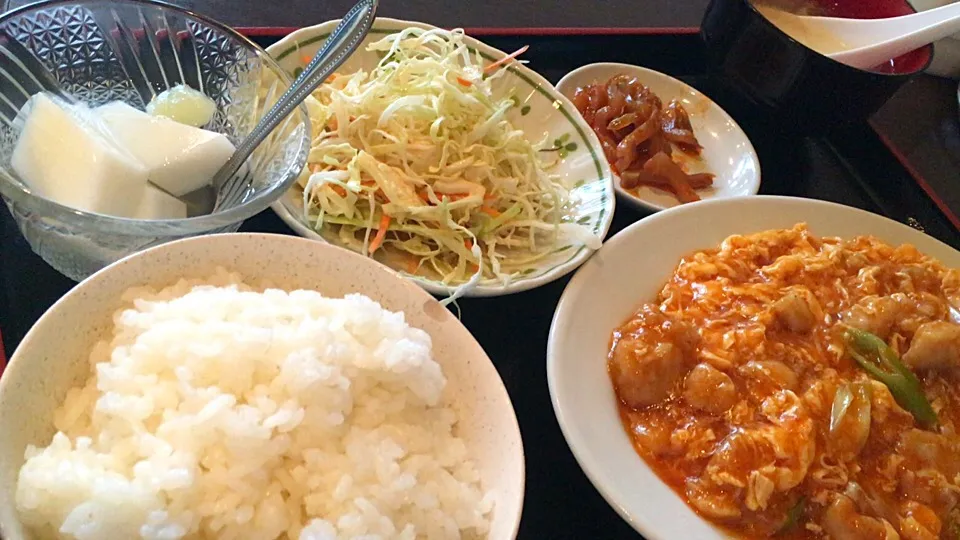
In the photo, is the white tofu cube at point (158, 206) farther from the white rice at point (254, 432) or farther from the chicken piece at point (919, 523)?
the chicken piece at point (919, 523)

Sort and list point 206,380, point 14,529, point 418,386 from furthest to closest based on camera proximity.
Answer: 1. point 418,386
2. point 206,380
3. point 14,529

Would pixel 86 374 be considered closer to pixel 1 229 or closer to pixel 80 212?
pixel 80 212

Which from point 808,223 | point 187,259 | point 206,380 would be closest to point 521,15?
point 808,223

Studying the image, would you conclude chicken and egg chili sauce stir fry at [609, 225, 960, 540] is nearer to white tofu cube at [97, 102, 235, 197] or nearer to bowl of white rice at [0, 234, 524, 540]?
bowl of white rice at [0, 234, 524, 540]

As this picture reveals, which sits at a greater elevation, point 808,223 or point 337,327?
point 337,327

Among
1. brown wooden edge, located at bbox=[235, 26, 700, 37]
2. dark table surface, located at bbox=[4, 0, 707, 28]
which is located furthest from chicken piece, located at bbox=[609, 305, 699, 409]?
dark table surface, located at bbox=[4, 0, 707, 28]

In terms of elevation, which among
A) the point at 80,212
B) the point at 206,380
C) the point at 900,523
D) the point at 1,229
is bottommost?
the point at 900,523

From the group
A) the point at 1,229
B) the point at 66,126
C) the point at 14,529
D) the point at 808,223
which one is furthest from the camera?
the point at 808,223

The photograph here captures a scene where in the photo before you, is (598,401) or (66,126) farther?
(598,401)

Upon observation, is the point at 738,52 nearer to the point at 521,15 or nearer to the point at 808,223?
the point at 808,223

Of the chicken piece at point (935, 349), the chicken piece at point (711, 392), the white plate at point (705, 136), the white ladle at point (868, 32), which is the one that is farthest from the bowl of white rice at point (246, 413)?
the white ladle at point (868, 32)
